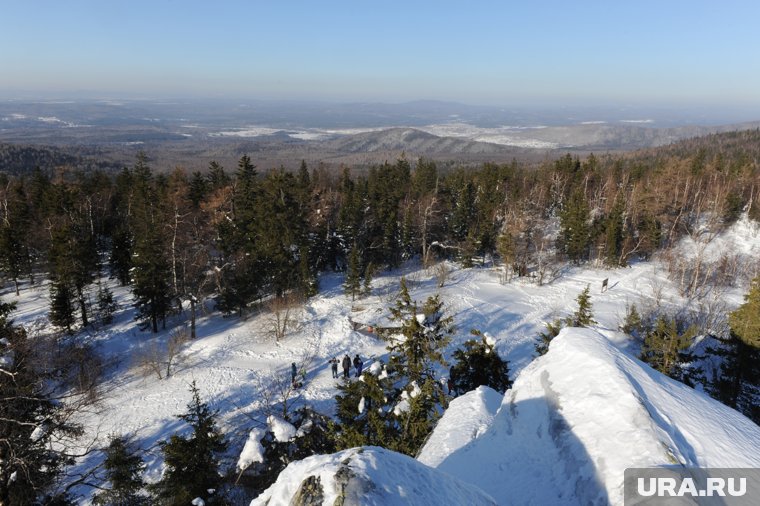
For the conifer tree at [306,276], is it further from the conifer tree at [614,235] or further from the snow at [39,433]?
the conifer tree at [614,235]

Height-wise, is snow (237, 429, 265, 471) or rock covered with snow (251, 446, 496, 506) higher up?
rock covered with snow (251, 446, 496, 506)

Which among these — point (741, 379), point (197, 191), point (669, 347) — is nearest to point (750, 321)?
point (741, 379)

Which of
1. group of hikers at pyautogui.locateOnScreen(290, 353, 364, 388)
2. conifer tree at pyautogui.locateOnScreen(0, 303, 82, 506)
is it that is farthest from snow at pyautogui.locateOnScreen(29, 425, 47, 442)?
group of hikers at pyautogui.locateOnScreen(290, 353, 364, 388)

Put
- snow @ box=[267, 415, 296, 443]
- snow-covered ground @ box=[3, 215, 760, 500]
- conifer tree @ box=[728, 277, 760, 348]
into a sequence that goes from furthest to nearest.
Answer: conifer tree @ box=[728, 277, 760, 348] → snow @ box=[267, 415, 296, 443] → snow-covered ground @ box=[3, 215, 760, 500]

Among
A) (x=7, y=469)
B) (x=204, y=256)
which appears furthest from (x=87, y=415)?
(x=7, y=469)

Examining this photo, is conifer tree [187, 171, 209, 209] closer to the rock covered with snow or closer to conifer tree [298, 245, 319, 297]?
conifer tree [298, 245, 319, 297]

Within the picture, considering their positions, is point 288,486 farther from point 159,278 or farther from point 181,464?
point 159,278

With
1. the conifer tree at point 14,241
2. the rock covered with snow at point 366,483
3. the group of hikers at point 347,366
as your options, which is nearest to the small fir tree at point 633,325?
the group of hikers at point 347,366
